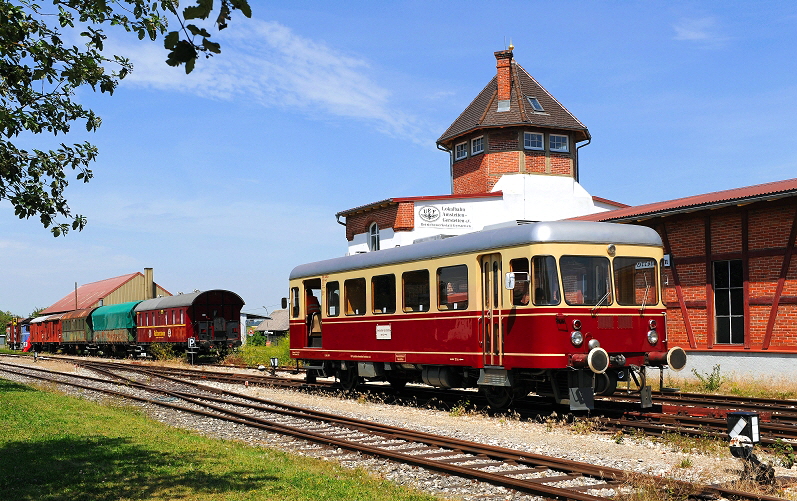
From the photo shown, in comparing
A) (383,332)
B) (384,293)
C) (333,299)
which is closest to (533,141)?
(333,299)

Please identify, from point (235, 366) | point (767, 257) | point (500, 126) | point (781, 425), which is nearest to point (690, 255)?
point (767, 257)

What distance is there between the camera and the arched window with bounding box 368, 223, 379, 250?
32.8 m

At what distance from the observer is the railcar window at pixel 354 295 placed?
17.7m

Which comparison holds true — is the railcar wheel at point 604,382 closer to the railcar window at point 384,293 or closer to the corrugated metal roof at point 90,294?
the railcar window at point 384,293

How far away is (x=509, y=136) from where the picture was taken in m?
33.7

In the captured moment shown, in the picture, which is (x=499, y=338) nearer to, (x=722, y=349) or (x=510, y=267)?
(x=510, y=267)

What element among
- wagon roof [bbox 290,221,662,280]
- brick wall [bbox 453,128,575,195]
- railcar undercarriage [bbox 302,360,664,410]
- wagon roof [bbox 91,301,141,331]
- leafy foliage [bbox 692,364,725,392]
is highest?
brick wall [bbox 453,128,575,195]

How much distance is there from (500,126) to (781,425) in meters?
23.5

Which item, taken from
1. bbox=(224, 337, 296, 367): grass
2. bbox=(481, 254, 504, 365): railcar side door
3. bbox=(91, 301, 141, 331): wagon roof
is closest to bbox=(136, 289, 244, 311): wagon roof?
bbox=(91, 301, 141, 331): wagon roof

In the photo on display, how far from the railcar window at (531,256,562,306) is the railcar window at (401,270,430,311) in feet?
9.98

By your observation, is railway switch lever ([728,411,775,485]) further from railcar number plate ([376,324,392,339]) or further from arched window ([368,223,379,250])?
arched window ([368,223,379,250])

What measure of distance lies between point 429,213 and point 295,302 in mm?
11174

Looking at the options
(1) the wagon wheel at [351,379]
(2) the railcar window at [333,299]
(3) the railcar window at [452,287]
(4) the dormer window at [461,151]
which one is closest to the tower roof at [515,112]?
(4) the dormer window at [461,151]

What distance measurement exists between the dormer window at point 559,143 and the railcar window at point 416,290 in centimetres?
1976
